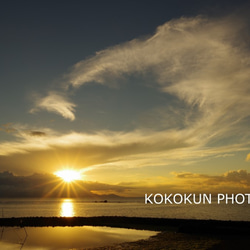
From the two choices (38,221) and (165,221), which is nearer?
(165,221)

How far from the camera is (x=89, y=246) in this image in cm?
3216

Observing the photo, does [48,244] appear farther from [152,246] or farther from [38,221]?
[38,221]

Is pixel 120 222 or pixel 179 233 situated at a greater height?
pixel 179 233

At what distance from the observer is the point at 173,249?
27641 mm

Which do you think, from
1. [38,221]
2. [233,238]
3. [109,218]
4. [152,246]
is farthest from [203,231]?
[38,221]

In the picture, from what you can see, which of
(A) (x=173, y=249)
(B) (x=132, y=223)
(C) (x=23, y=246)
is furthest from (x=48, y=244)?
(B) (x=132, y=223)

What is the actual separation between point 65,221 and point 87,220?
485 cm

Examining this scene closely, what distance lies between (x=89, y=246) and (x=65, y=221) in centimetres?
3184

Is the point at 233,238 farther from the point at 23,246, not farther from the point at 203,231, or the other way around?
the point at 23,246

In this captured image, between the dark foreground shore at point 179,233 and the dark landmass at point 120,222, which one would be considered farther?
the dark landmass at point 120,222

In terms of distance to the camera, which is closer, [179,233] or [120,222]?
[179,233]

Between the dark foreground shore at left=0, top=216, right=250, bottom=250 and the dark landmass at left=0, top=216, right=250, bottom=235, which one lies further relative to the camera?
the dark landmass at left=0, top=216, right=250, bottom=235

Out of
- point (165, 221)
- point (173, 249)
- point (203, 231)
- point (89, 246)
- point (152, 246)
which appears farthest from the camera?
point (165, 221)

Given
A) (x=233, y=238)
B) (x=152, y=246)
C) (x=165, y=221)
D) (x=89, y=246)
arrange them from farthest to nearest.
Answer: (x=165, y=221), (x=233, y=238), (x=89, y=246), (x=152, y=246)
